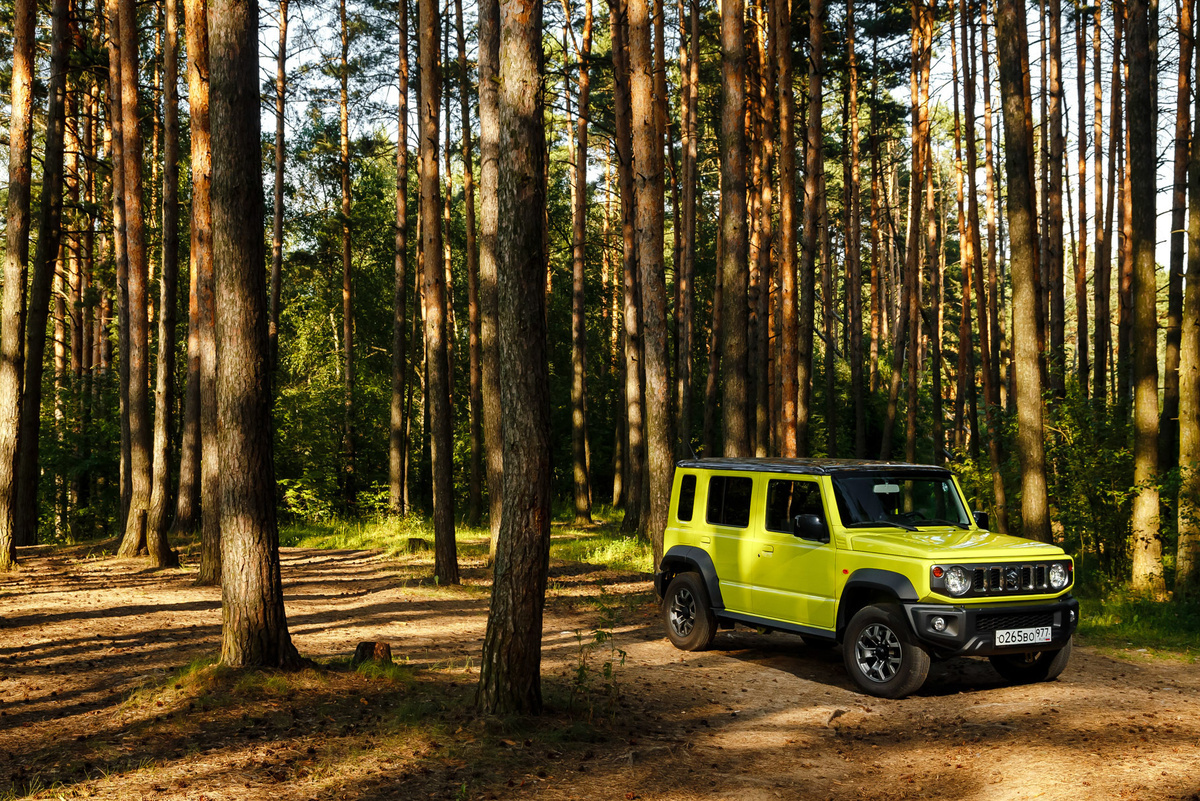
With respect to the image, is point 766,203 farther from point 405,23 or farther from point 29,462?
point 29,462

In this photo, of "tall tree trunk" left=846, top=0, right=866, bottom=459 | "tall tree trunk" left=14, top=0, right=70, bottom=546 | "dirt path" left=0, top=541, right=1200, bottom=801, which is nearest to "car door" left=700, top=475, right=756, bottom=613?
"dirt path" left=0, top=541, right=1200, bottom=801

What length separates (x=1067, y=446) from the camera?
577 inches

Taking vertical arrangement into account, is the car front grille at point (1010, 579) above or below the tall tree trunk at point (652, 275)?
below

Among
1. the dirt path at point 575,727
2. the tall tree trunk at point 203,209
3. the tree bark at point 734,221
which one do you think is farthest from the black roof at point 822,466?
the tall tree trunk at point 203,209

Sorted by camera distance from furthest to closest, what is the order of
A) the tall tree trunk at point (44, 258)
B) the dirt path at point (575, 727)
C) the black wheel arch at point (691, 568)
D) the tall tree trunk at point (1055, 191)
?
the tall tree trunk at point (1055, 191) < the tall tree trunk at point (44, 258) < the black wheel arch at point (691, 568) < the dirt path at point (575, 727)

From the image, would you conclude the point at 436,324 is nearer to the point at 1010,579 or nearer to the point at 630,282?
the point at 630,282

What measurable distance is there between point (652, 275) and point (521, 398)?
6343 millimetres

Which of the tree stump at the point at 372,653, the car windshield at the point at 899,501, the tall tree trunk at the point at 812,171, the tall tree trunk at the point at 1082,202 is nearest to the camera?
the tree stump at the point at 372,653

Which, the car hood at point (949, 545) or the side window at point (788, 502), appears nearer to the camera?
the car hood at point (949, 545)

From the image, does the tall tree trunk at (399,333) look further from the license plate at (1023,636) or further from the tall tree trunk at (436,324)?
the license plate at (1023,636)

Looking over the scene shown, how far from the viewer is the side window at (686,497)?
1029 cm

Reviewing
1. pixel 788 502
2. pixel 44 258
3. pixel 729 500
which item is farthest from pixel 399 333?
pixel 788 502

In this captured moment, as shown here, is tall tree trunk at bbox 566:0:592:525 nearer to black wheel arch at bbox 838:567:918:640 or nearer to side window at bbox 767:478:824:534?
side window at bbox 767:478:824:534

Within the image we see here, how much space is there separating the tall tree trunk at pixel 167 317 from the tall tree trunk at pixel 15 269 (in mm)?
2129
